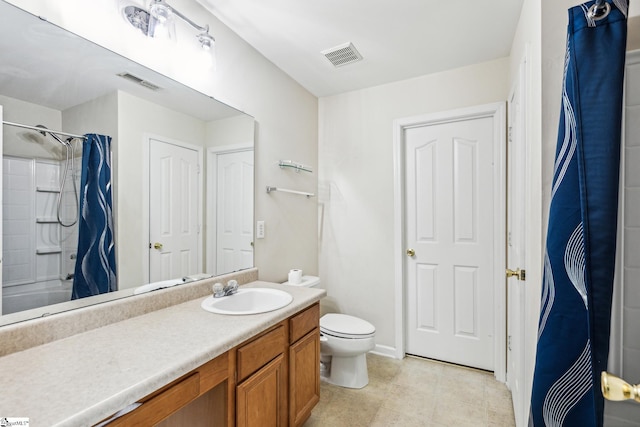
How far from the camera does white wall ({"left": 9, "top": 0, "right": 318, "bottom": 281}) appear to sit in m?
1.28

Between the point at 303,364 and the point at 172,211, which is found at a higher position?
the point at 172,211

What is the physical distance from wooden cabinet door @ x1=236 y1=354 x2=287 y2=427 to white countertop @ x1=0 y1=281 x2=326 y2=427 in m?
0.22

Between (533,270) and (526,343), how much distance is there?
1.44 ft

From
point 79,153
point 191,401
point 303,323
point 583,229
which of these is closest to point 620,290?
point 583,229

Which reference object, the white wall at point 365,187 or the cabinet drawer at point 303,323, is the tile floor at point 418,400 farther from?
the cabinet drawer at point 303,323

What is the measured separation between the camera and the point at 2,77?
1023 mm

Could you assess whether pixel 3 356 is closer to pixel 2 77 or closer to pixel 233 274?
pixel 2 77

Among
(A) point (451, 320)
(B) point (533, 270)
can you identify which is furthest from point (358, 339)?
(B) point (533, 270)

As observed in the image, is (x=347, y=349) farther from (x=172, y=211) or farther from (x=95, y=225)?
(x=95, y=225)

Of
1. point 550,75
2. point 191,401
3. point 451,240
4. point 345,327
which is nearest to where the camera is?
point 191,401

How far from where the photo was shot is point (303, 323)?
163 cm

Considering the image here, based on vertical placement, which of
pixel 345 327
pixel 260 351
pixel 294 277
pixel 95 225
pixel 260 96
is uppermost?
pixel 260 96

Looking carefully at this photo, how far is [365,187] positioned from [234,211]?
127cm

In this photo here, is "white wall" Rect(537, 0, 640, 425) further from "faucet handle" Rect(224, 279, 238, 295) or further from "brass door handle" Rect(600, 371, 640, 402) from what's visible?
"faucet handle" Rect(224, 279, 238, 295)
